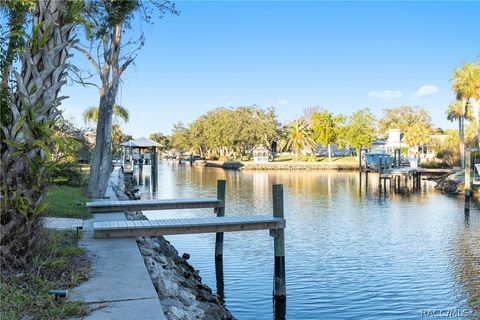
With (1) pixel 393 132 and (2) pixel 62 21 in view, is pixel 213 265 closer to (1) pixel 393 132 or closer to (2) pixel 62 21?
(2) pixel 62 21

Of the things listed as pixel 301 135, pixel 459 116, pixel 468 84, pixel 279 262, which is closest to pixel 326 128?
pixel 301 135

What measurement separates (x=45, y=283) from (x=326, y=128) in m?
67.5

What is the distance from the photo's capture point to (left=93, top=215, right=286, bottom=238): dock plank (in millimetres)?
8375

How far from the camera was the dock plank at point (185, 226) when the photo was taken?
27.5 feet

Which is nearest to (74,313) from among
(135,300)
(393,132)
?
(135,300)

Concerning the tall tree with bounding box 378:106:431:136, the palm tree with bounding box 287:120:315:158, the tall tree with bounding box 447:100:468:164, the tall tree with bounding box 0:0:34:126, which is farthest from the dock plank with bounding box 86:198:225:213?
the tall tree with bounding box 378:106:431:136

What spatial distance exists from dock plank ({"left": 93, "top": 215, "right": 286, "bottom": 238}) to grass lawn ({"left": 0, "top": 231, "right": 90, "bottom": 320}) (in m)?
1.34

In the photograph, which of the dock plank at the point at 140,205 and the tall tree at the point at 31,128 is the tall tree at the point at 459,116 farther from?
the tall tree at the point at 31,128

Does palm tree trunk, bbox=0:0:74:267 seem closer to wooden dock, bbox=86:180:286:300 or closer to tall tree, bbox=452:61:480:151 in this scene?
wooden dock, bbox=86:180:286:300

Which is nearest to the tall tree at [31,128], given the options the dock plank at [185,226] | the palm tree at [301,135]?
the dock plank at [185,226]

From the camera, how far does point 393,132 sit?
72438 millimetres

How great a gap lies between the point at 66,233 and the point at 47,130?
3445mm

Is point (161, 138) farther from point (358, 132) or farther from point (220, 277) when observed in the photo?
point (220, 277)

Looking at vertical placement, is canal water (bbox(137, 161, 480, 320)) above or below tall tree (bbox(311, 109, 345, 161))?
below
